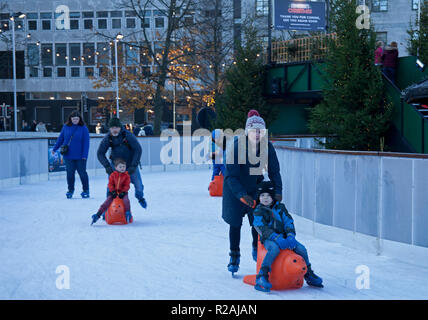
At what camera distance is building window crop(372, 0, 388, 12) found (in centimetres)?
4104

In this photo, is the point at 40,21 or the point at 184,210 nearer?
the point at 184,210

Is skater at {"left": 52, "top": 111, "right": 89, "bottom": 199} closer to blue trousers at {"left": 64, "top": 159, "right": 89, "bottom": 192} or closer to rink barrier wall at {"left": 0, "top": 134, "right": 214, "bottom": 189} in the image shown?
blue trousers at {"left": 64, "top": 159, "right": 89, "bottom": 192}

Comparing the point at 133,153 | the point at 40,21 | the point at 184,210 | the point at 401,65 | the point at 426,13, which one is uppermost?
the point at 40,21

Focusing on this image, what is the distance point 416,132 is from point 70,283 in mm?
13537

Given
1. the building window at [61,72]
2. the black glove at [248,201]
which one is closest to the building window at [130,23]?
the building window at [61,72]

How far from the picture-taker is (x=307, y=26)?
28016mm

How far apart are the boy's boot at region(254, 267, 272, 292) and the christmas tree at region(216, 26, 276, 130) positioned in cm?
2256

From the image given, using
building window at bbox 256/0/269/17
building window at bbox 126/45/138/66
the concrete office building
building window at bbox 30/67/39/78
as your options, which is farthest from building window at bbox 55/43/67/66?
building window at bbox 256/0/269/17

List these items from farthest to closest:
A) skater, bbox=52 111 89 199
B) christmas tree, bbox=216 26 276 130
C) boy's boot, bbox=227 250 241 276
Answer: christmas tree, bbox=216 26 276 130 < skater, bbox=52 111 89 199 < boy's boot, bbox=227 250 241 276

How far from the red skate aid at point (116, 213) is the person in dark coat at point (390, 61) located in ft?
33.0

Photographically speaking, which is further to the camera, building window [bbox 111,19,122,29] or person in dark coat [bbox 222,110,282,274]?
building window [bbox 111,19,122,29]

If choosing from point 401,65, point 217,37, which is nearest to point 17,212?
point 401,65

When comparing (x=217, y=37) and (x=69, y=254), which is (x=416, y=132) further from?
(x=217, y=37)

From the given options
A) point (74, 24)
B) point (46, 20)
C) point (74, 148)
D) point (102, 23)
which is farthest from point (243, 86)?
point (46, 20)
